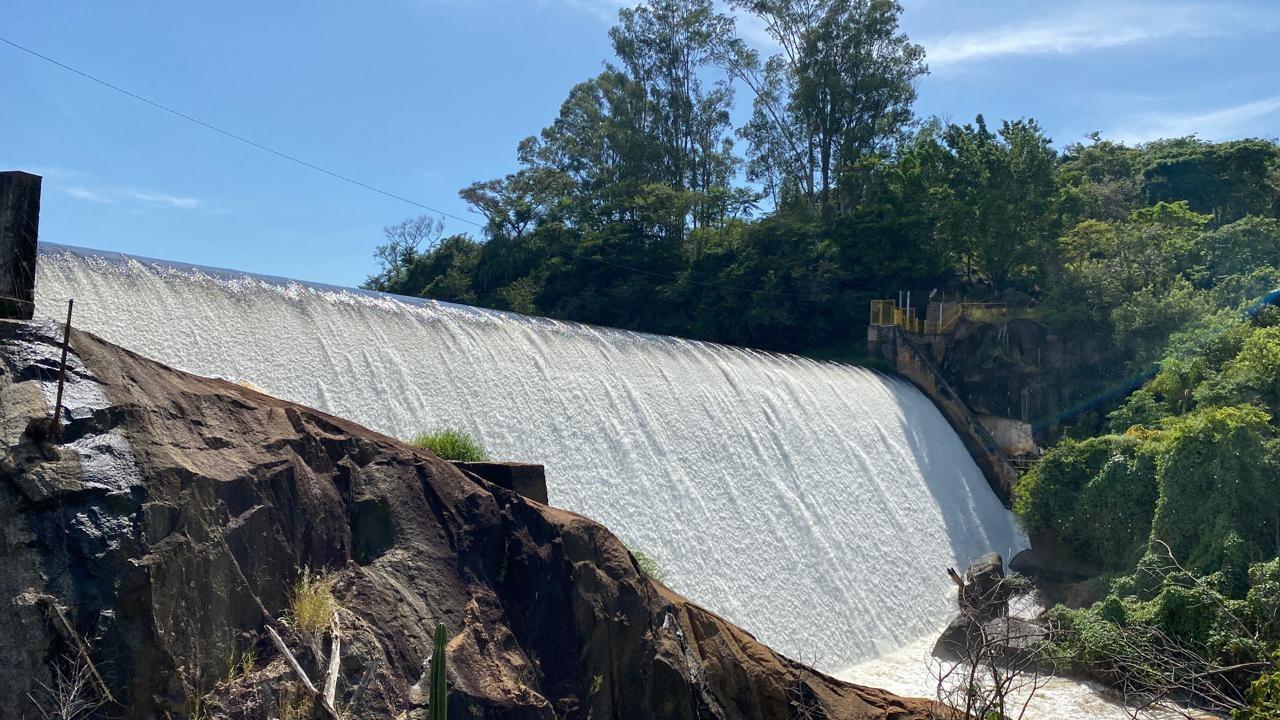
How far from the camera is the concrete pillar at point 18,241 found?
9039mm

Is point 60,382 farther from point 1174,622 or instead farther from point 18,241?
point 1174,622

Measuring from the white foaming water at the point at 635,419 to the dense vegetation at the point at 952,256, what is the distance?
350 centimetres

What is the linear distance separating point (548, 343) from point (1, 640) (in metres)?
12.1

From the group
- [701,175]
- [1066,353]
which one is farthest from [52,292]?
[701,175]

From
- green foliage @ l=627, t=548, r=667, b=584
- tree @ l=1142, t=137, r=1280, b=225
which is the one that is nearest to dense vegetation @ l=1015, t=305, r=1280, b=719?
green foliage @ l=627, t=548, r=667, b=584

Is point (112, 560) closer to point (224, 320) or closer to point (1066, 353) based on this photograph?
point (224, 320)

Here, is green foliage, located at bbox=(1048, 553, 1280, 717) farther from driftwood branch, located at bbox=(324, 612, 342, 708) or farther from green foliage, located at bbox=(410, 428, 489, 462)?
driftwood branch, located at bbox=(324, 612, 342, 708)

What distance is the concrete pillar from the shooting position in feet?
29.7

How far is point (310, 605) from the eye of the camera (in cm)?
906

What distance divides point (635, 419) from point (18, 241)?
10863 millimetres

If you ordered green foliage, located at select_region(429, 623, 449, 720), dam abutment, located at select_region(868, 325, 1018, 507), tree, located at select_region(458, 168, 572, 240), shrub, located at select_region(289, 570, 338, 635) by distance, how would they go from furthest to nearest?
tree, located at select_region(458, 168, 572, 240) → dam abutment, located at select_region(868, 325, 1018, 507) → shrub, located at select_region(289, 570, 338, 635) → green foliage, located at select_region(429, 623, 449, 720)

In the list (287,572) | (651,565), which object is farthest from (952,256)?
(287,572)

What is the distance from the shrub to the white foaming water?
5619mm

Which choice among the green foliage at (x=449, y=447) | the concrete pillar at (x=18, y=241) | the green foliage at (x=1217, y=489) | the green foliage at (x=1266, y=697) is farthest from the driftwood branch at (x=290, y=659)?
the green foliage at (x=1217, y=489)
